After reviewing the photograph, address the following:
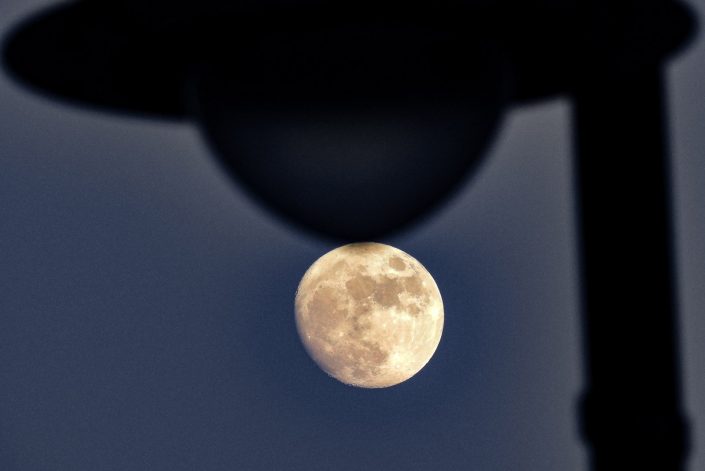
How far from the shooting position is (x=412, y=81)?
2.75 metres

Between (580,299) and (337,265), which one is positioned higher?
(337,265)

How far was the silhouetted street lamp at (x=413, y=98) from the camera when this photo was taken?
2.65m

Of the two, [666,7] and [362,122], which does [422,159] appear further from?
[666,7]

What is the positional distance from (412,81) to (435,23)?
19 centimetres

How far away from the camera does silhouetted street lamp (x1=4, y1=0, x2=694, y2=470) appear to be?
265cm

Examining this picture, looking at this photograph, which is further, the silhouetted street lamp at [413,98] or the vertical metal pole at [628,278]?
the vertical metal pole at [628,278]

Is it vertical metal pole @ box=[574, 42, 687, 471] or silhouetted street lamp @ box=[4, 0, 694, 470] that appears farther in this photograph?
Answer: vertical metal pole @ box=[574, 42, 687, 471]

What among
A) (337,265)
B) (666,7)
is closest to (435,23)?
(666,7)

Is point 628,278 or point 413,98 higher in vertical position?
point 413,98

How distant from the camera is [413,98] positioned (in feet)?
9.02

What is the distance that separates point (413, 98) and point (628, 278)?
0.84 m

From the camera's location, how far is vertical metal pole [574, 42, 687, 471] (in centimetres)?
304

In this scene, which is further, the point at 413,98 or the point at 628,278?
the point at 628,278

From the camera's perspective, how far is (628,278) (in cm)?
311
